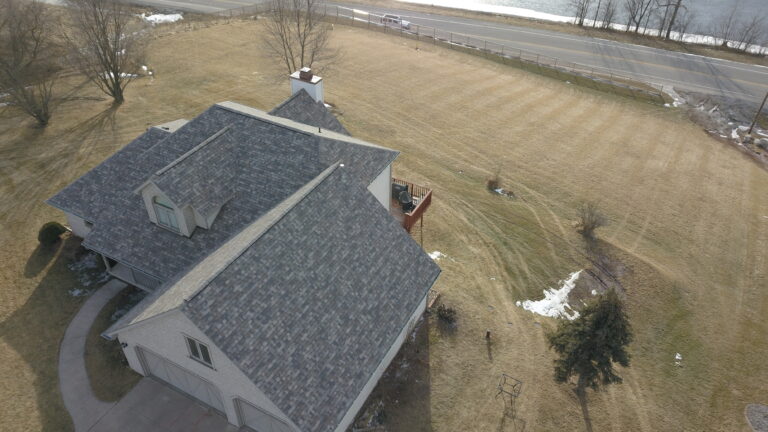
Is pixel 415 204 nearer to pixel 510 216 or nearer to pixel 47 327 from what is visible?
pixel 510 216

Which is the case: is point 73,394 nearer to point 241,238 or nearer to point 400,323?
point 241,238

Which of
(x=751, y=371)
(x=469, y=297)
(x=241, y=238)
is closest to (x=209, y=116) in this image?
(x=241, y=238)

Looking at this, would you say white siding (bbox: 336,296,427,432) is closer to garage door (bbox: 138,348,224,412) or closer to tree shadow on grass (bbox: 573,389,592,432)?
garage door (bbox: 138,348,224,412)

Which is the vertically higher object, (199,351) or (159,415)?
(199,351)

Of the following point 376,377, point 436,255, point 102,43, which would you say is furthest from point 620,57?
point 102,43

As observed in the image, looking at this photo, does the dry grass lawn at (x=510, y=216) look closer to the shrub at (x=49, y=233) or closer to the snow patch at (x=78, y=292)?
the snow patch at (x=78, y=292)

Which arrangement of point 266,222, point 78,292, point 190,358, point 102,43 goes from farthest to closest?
point 102,43 < point 78,292 < point 266,222 < point 190,358

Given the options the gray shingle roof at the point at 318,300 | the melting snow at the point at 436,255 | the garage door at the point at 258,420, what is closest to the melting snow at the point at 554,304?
the melting snow at the point at 436,255
